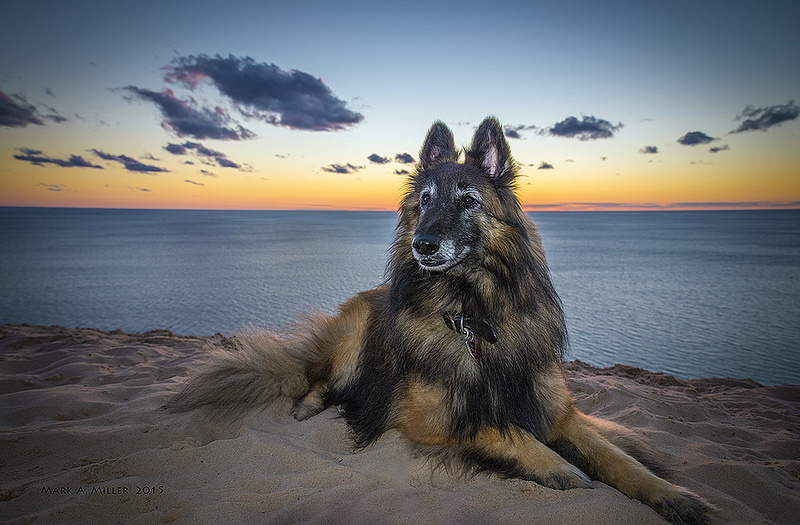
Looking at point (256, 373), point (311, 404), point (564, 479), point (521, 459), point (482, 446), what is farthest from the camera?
point (256, 373)

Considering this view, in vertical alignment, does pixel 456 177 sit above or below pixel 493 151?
below

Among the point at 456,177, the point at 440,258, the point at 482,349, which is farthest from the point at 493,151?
the point at 482,349

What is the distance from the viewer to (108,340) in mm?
6230

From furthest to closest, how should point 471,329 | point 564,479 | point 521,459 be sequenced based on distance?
point 471,329 < point 521,459 < point 564,479

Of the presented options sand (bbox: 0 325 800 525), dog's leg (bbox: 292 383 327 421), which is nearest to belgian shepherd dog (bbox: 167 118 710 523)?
sand (bbox: 0 325 800 525)

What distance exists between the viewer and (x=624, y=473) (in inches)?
Answer: 97.6

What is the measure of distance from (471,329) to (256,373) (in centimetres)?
238

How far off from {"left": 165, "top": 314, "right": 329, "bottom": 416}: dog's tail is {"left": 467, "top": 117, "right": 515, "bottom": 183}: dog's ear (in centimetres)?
240

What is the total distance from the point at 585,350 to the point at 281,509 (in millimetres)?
8026

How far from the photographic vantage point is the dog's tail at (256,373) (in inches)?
144

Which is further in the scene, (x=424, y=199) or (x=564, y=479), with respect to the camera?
(x=424, y=199)

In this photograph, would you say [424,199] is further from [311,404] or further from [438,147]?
[311,404]

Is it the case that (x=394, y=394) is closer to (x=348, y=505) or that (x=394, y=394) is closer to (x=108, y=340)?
(x=348, y=505)

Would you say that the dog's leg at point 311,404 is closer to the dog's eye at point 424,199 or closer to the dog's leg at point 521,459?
the dog's leg at point 521,459
